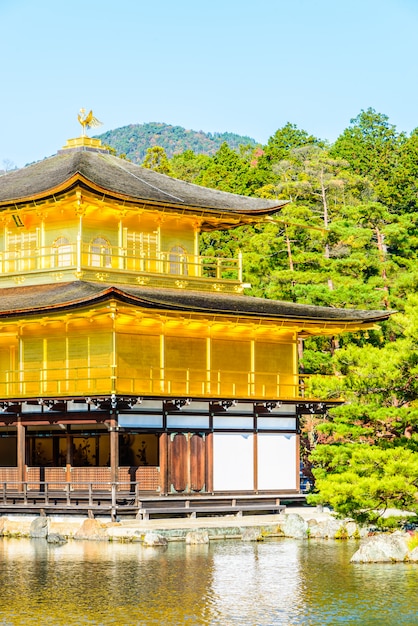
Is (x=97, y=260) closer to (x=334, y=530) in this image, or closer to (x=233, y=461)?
(x=233, y=461)

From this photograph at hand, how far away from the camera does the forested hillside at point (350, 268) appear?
1206 inches

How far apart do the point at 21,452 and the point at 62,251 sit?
723 centimetres

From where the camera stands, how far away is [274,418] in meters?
43.1

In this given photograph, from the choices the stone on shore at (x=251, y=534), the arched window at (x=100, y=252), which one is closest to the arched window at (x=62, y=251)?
the arched window at (x=100, y=252)

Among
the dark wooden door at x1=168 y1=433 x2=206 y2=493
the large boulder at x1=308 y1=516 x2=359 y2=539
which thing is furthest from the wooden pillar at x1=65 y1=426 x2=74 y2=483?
the large boulder at x1=308 y1=516 x2=359 y2=539

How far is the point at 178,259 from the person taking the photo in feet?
150

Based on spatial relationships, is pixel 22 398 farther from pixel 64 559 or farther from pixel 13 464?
pixel 64 559

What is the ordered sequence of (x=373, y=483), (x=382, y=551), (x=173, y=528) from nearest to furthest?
1. (x=373, y=483)
2. (x=382, y=551)
3. (x=173, y=528)

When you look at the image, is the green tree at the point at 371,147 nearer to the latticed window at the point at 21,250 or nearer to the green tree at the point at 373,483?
the latticed window at the point at 21,250

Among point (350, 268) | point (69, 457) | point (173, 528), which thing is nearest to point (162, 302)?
point (69, 457)

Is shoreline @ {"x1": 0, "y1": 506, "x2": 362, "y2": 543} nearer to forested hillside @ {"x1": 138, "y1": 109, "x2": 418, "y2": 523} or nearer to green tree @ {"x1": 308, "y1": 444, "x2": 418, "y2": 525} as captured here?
forested hillside @ {"x1": 138, "y1": 109, "x2": 418, "y2": 523}

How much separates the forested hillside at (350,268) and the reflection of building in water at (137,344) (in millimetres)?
2852

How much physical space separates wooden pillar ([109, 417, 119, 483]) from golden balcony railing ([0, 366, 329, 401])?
1053mm

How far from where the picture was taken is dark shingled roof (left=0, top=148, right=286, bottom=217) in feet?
143
